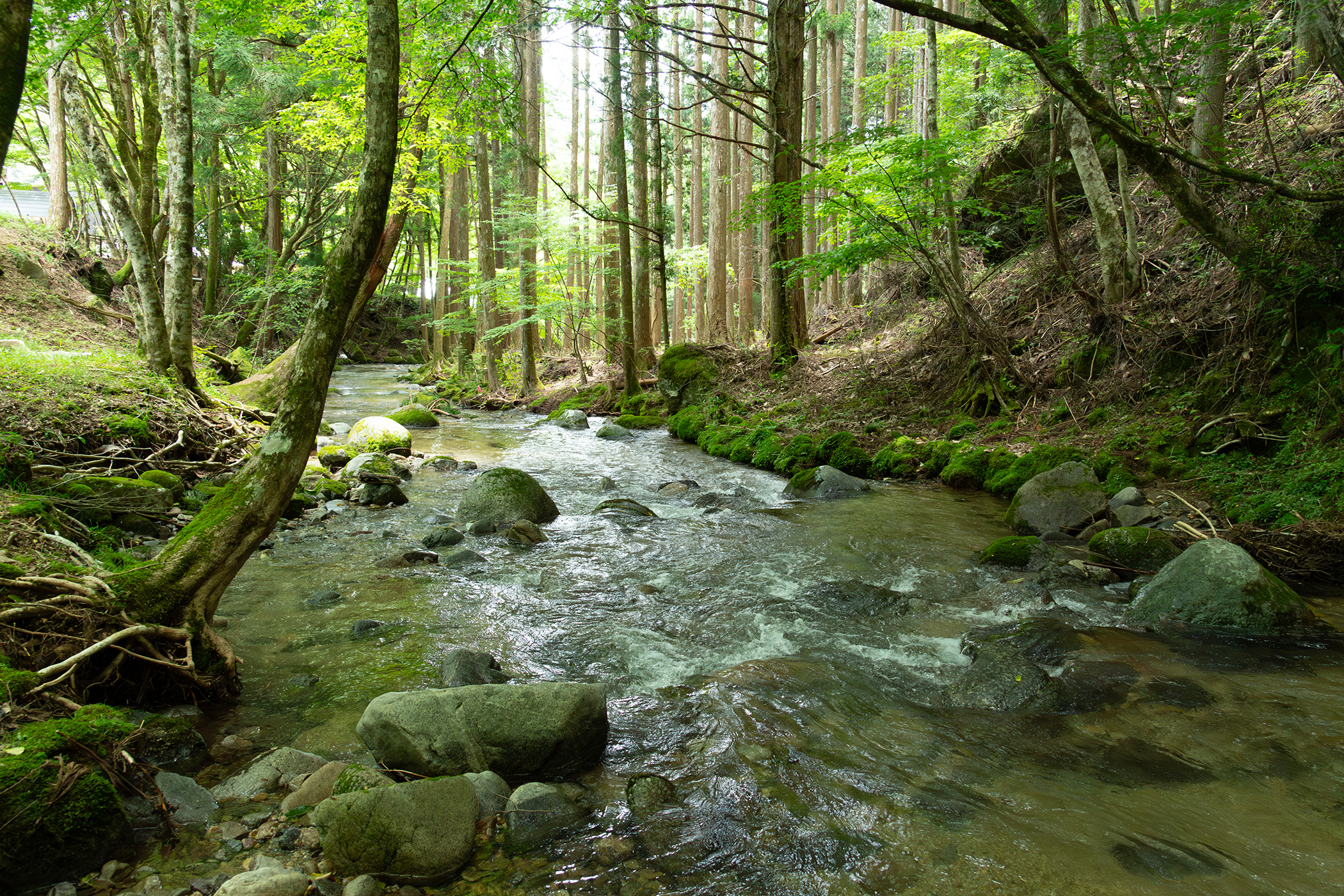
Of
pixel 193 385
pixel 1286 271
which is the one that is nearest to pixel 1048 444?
pixel 1286 271

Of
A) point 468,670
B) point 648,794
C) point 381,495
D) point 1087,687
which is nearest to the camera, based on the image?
point 648,794

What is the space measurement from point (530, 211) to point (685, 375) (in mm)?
6898

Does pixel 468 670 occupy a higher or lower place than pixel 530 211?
lower

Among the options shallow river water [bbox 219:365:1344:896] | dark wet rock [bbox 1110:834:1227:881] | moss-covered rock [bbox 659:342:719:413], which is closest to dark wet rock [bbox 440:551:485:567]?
shallow river water [bbox 219:365:1344:896]

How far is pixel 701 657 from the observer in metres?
4.61

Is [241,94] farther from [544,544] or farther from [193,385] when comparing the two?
[544,544]

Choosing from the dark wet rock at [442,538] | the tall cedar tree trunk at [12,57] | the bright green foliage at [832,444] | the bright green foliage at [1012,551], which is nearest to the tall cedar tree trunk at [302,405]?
the tall cedar tree trunk at [12,57]

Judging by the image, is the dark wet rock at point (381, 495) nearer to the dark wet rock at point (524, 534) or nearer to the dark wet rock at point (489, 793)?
the dark wet rock at point (524, 534)

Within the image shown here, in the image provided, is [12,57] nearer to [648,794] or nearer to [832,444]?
[648,794]

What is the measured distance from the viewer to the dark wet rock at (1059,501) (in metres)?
6.75

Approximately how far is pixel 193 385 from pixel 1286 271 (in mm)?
12575

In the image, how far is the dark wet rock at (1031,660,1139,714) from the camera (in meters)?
3.91

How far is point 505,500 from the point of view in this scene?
8.05 meters

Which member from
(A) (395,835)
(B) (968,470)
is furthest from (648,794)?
(B) (968,470)
